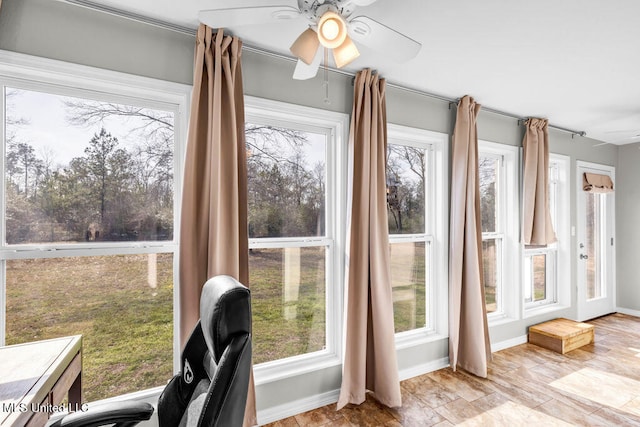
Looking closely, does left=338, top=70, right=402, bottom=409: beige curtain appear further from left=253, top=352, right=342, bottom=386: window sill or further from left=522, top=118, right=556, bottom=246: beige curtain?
left=522, top=118, right=556, bottom=246: beige curtain

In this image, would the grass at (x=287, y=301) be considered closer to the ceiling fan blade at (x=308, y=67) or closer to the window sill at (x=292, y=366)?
the window sill at (x=292, y=366)

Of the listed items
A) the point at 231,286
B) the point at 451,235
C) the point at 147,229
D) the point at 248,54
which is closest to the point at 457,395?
the point at 451,235

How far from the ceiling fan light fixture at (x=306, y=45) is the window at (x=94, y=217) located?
0.89m

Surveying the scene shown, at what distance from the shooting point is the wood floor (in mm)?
2234

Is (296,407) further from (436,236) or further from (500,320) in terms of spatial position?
(500,320)

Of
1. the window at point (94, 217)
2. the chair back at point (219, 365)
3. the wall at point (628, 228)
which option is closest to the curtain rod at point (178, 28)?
the window at point (94, 217)

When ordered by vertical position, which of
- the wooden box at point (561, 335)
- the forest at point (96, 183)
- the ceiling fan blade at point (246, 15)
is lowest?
the wooden box at point (561, 335)

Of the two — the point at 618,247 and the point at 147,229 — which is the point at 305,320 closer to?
the point at 147,229

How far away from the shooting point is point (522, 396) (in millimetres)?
2533

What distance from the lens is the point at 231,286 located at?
0.99 m

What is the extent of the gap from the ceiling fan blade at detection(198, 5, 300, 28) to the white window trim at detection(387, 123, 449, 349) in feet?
5.88

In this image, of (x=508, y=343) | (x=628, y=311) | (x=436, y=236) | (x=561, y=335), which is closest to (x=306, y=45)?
(x=436, y=236)

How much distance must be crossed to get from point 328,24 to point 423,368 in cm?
282

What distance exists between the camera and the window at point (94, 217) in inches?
65.9
